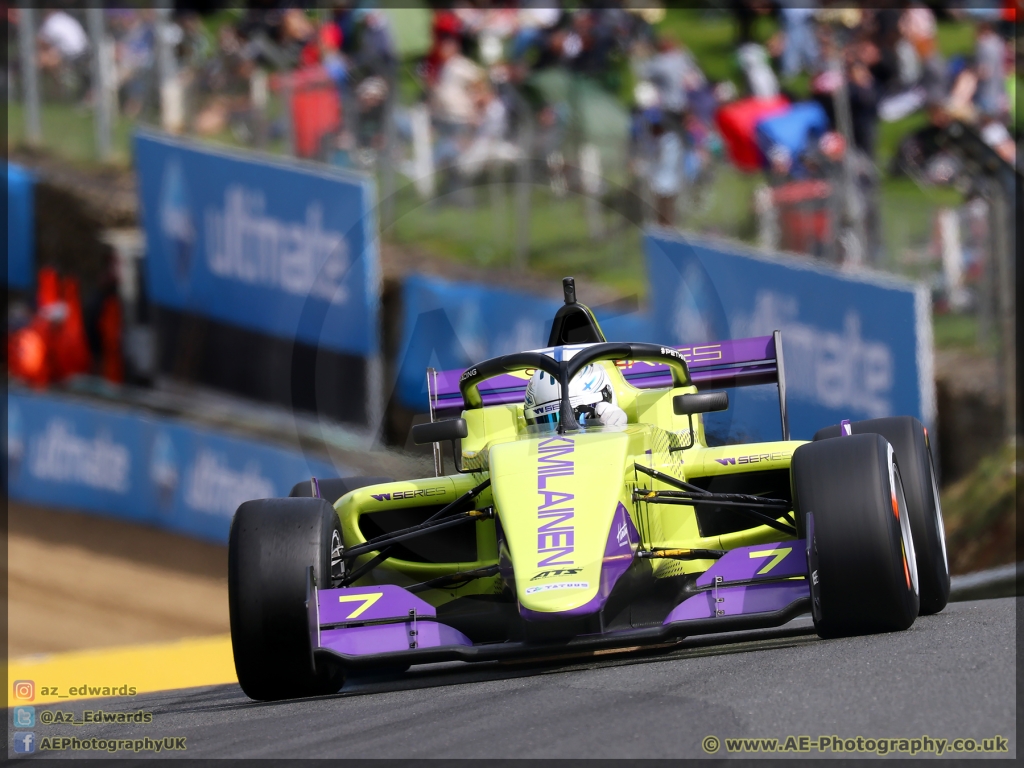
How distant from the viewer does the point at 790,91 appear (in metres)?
15.8

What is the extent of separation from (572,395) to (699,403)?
1.77ft

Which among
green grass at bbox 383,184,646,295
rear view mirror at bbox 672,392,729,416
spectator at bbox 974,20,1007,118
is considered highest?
spectator at bbox 974,20,1007,118

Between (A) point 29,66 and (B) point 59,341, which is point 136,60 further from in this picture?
(B) point 59,341

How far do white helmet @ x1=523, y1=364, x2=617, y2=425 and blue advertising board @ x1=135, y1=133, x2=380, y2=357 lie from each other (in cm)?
660

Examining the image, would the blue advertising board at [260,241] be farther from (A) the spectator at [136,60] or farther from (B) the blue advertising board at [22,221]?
(B) the blue advertising board at [22,221]

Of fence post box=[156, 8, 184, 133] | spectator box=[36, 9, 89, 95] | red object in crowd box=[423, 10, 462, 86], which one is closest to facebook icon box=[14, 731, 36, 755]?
fence post box=[156, 8, 184, 133]

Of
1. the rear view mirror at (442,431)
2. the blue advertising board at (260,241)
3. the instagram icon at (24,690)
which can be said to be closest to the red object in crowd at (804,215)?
the blue advertising board at (260,241)

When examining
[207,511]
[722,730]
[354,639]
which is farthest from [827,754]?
[207,511]

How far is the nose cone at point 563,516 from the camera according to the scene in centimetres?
509

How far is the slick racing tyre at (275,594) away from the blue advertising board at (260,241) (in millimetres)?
7112

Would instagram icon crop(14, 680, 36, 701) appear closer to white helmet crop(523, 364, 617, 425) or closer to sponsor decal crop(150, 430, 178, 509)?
white helmet crop(523, 364, 617, 425)

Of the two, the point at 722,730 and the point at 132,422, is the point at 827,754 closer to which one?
the point at 722,730

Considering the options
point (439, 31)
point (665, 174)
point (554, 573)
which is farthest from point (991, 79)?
point (554, 573)

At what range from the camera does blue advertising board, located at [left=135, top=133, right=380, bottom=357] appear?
13539mm
